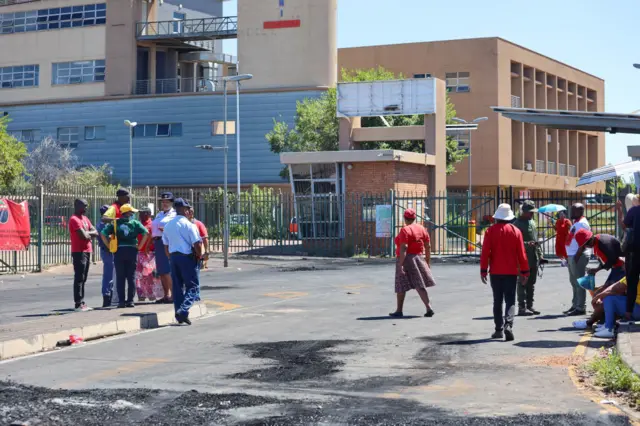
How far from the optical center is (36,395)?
862 centimetres

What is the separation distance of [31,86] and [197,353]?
6282cm

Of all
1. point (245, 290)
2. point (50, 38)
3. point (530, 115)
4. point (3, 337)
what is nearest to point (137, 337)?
point (3, 337)

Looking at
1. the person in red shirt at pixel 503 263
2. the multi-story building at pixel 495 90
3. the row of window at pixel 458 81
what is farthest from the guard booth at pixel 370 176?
the row of window at pixel 458 81

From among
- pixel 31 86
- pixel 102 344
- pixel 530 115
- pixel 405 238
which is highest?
pixel 31 86

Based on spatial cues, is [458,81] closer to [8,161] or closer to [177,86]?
[177,86]

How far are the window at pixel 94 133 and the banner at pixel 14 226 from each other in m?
42.2

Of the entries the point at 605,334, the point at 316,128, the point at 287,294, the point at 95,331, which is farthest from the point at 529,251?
the point at 316,128

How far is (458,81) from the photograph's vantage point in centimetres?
7369

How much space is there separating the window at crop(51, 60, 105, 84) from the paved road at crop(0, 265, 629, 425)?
54466 millimetres

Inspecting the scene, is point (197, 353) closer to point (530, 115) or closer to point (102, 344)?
point (102, 344)

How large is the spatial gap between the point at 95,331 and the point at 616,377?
24.4 feet

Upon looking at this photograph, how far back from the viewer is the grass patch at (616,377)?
346 inches

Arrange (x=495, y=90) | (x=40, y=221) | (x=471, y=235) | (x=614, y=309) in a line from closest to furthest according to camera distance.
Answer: (x=614, y=309) < (x=40, y=221) < (x=471, y=235) < (x=495, y=90)

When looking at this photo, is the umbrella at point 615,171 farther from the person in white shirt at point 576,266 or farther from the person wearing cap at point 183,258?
the person wearing cap at point 183,258
